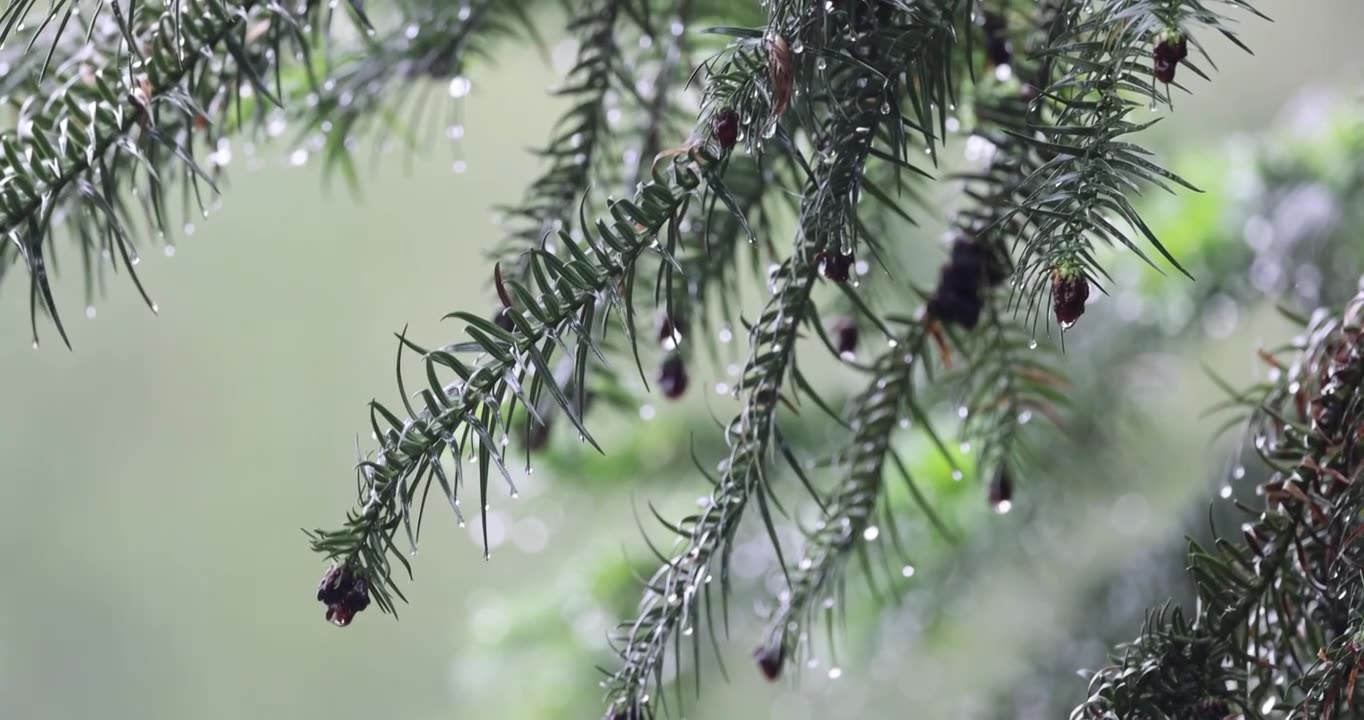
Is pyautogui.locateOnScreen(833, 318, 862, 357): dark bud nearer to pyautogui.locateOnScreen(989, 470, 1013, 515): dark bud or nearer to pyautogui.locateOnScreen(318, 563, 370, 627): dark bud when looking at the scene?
pyautogui.locateOnScreen(989, 470, 1013, 515): dark bud

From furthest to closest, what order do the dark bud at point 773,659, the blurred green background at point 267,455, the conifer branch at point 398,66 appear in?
the blurred green background at point 267,455, the conifer branch at point 398,66, the dark bud at point 773,659

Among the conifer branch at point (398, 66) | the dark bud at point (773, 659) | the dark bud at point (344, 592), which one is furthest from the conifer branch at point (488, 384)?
the conifer branch at point (398, 66)

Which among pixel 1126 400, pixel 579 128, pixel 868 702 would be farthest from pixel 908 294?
pixel 868 702

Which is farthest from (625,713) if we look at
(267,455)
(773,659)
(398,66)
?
(267,455)

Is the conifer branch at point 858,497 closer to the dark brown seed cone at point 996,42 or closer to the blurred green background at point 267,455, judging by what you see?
the dark brown seed cone at point 996,42

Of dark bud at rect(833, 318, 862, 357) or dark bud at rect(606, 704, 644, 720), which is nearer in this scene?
dark bud at rect(606, 704, 644, 720)

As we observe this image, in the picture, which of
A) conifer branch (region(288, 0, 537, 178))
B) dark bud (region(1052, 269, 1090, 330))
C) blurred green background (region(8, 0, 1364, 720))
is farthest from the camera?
blurred green background (region(8, 0, 1364, 720))

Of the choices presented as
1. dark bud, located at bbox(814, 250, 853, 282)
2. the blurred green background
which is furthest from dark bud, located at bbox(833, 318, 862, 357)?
the blurred green background

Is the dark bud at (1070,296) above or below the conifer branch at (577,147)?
below
